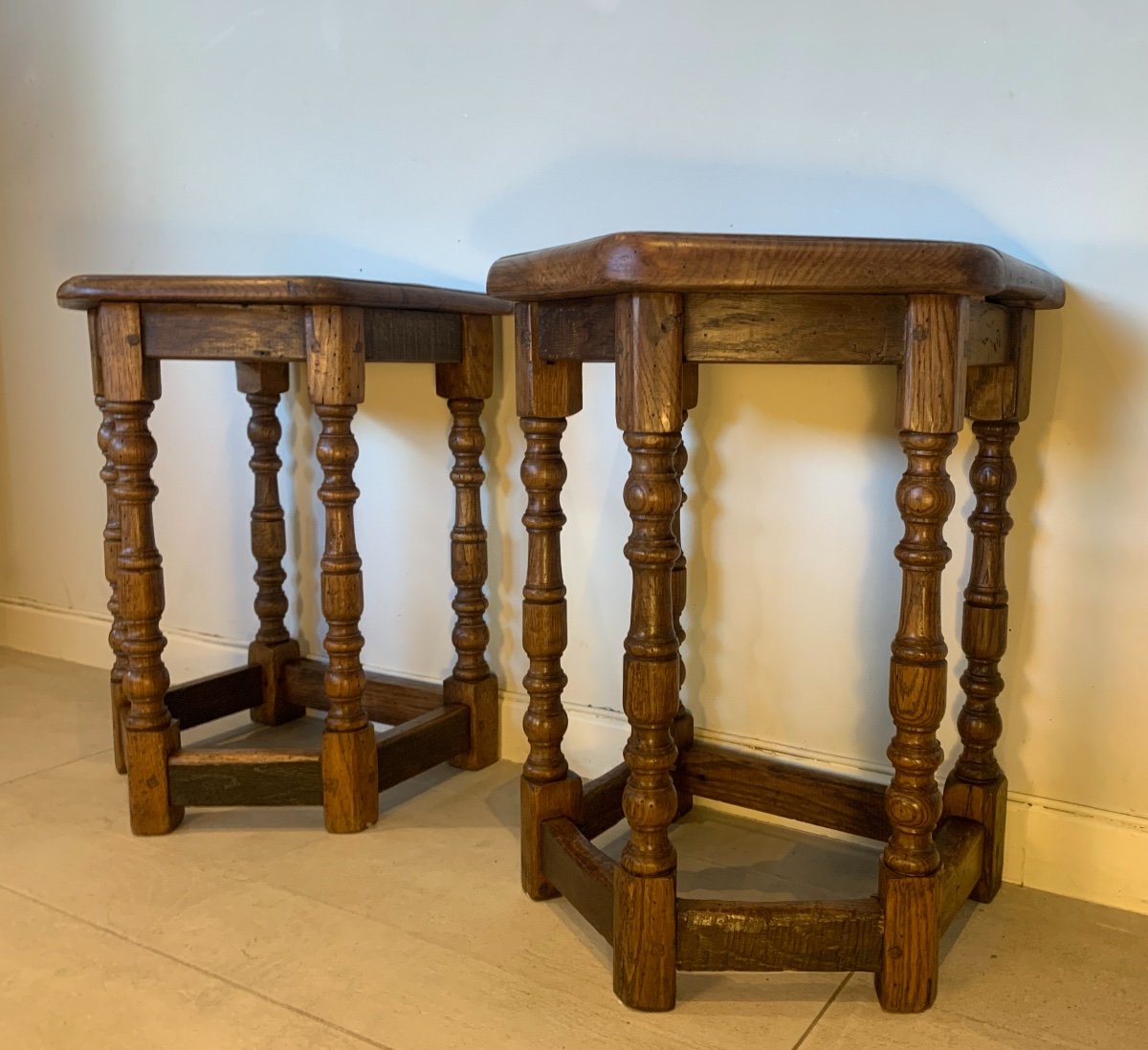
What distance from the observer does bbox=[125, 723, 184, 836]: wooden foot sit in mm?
1663

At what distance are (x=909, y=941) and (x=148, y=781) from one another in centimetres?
111

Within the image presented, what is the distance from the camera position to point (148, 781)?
1.67 metres

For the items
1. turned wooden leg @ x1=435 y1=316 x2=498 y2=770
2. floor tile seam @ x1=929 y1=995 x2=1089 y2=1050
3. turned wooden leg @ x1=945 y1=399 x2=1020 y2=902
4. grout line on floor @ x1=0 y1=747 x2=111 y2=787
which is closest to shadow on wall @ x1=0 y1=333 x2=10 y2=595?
grout line on floor @ x1=0 y1=747 x2=111 y2=787

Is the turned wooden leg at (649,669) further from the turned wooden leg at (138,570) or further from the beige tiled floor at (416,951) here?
the turned wooden leg at (138,570)

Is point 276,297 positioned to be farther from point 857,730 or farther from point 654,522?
point 857,730

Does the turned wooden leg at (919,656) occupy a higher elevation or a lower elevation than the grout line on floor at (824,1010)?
higher

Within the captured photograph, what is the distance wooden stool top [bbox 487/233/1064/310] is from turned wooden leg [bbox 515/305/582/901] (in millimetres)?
275

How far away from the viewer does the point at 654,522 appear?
1.17 metres

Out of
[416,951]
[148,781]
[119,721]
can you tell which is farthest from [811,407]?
[119,721]

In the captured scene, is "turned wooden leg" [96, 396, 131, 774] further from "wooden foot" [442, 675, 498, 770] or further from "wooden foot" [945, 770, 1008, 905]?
"wooden foot" [945, 770, 1008, 905]

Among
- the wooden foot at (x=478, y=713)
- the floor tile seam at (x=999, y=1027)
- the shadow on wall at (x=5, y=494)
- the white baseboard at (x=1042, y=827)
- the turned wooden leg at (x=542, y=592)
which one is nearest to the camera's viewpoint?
the floor tile seam at (x=999, y=1027)

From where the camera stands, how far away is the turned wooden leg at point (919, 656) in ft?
3.60

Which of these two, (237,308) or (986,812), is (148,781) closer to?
(237,308)

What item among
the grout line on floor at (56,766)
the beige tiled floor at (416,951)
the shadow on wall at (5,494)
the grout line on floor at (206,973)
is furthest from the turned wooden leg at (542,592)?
the shadow on wall at (5,494)
